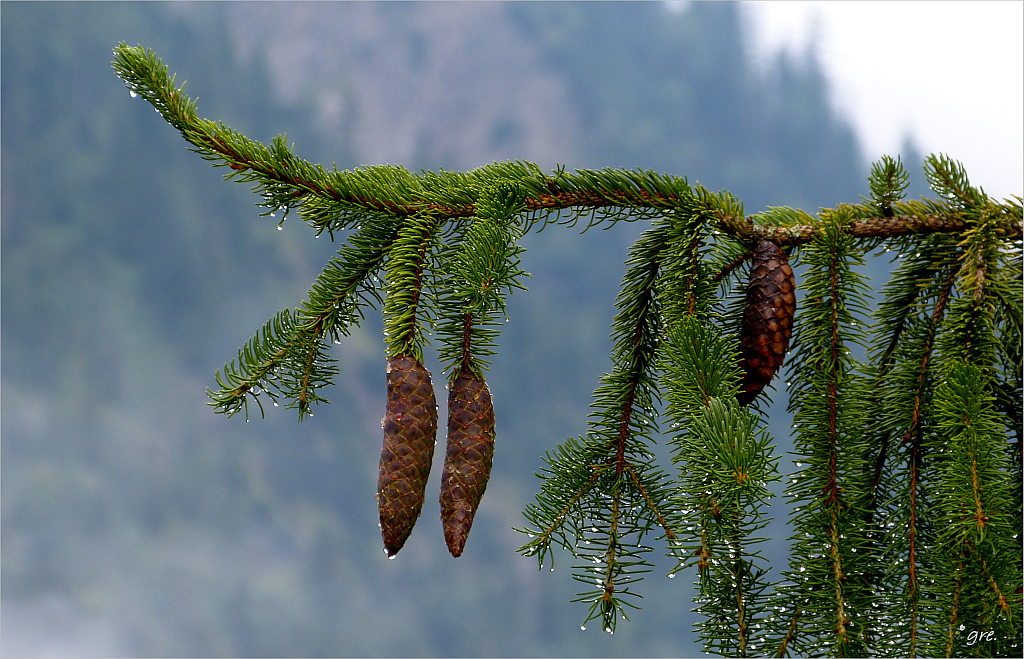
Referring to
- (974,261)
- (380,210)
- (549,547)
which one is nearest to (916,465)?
(974,261)

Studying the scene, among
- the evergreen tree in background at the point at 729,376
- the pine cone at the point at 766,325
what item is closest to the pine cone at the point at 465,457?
the evergreen tree in background at the point at 729,376

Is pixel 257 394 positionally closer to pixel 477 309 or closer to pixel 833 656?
pixel 477 309

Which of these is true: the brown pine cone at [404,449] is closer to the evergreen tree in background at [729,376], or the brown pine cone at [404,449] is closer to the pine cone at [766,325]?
the evergreen tree in background at [729,376]

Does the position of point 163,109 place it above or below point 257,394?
above

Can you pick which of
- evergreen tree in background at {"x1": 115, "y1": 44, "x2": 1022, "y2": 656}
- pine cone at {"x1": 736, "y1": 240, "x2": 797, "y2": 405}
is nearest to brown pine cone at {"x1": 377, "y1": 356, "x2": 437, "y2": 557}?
evergreen tree in background at {"x1": 115, "y1": 44, "x2": 1022, "y2": 656}

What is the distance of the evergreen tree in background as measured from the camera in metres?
0.45

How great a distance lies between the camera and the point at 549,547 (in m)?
0.51

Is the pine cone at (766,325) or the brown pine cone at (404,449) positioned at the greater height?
the pine cone at (766,325)

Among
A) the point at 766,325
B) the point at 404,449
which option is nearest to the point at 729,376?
the point at 766,325

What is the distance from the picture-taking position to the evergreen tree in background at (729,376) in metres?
0.45

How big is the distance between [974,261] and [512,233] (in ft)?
1.12

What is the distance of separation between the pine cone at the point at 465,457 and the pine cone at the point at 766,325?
17 cm

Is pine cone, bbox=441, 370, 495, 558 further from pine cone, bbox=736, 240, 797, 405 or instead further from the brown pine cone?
pine cone, bbox=736, 240, 797, 405

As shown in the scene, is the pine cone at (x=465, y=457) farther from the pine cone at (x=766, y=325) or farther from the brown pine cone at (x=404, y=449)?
the pine cone at (x=766, y=325)
